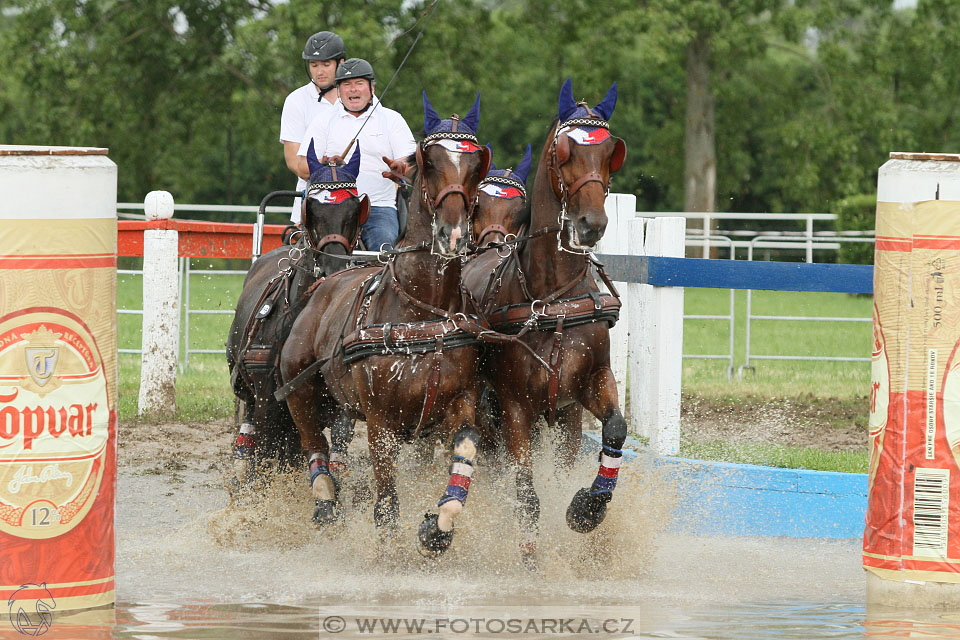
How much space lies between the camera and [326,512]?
7121 millimetres

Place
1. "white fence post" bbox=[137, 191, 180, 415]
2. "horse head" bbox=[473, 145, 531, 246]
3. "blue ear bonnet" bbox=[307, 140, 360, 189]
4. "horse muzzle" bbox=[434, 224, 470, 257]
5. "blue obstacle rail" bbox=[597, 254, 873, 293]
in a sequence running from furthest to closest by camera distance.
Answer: "white fence post" bbox=[137, 191, 180, 415] < "horse head" bbox=[473, 145, 531, 246] < "blue obstacle rail" bbox=[597, 254, 873, 293] < "blue ear bonnet" bbox=[307, 140, 360, 189] < "horse muzzle" bbox=[434, 224, 470, 257]

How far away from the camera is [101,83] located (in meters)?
29.8

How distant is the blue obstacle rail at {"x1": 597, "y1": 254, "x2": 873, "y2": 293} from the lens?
296 inches

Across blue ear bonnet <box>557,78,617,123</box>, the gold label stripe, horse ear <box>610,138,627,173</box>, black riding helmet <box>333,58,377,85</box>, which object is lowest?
the gold label stripe

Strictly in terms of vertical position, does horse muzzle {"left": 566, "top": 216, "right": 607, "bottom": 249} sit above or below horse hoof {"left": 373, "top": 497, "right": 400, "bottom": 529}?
above

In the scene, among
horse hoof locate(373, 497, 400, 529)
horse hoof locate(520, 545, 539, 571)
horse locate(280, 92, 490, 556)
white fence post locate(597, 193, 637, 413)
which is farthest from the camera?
white fence post locate(597, 193, 637, 413)

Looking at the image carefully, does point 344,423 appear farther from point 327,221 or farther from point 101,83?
point 101,83

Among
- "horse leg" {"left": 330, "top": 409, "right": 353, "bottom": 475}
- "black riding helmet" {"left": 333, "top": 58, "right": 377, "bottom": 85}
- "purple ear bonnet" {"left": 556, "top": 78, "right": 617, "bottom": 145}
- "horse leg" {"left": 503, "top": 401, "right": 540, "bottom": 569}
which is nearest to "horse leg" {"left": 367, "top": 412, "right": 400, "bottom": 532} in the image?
"horse leg" {"left": 503, "top": 401, "right": 540, "bottom": 569}

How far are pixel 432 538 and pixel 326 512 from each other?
114cm

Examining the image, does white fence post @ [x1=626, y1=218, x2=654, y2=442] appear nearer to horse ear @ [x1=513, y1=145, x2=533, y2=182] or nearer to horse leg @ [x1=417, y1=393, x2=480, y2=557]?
horse ear @ [x1=513, y1=145, x2=533, y2=182]

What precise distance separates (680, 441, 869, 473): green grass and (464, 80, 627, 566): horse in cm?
169

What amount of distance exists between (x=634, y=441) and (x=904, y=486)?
311cm

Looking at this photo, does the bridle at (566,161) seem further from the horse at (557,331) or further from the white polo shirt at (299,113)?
the white polo shirt at (299,113)

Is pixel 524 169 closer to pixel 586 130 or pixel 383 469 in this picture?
pixel 586 130
